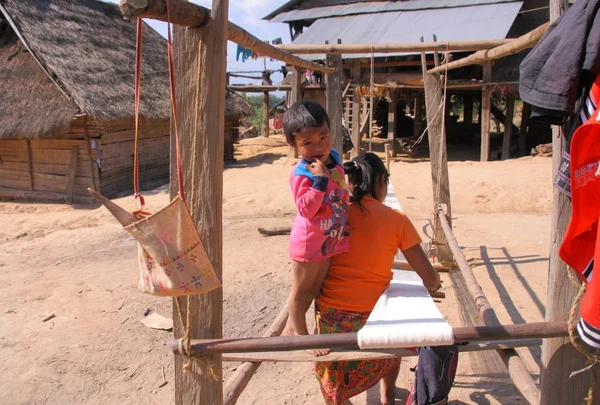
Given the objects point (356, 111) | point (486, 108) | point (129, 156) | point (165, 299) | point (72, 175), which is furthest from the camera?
point (486, 108)

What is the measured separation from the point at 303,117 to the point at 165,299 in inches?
127

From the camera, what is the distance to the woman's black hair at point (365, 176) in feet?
7.57

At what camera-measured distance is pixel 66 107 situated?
32.5ft

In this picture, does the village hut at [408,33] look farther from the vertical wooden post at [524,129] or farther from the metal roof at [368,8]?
the vertical wooden post at [524,129]

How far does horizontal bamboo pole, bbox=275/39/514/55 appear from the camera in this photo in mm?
3871

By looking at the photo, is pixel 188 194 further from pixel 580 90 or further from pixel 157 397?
pixel 157 397

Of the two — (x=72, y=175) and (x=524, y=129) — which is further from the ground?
(x=524, y=129)

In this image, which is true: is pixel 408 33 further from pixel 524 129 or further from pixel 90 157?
pixel 90 157

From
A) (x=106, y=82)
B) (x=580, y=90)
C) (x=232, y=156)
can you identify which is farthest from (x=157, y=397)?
(x=232, y=156)

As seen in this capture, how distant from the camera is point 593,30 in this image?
146cm

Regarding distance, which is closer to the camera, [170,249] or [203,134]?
[170,249]

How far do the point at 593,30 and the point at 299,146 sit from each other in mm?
1204

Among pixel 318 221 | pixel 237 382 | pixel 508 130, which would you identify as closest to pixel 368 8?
pixel 508 130

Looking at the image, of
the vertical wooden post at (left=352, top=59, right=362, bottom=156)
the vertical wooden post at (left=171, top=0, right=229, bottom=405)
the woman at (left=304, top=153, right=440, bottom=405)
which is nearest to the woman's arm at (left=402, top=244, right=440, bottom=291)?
the woman at (left=304, top=153, right=440, bottom=405)
